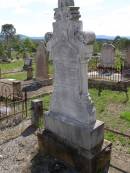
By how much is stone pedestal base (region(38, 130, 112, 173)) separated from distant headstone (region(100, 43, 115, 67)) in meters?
12.0

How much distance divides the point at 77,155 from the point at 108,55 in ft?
41.4

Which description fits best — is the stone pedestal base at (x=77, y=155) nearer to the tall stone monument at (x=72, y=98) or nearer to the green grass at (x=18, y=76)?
the tall stone monument at (x=72, y=98)

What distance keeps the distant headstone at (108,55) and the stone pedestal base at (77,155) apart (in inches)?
472

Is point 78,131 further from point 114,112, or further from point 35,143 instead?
point 114,112

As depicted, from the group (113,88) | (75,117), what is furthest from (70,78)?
(113,88)

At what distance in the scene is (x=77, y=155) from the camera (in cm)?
563

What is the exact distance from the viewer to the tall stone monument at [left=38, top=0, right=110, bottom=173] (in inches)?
205

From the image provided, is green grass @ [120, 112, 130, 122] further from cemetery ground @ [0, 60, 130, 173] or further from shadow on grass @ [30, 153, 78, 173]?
shadow on grass @ [30, 153, 78, 173]

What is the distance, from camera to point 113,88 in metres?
12.9

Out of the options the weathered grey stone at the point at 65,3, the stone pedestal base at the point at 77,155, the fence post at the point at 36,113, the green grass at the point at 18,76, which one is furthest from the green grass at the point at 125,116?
the green grass at the point at 18,76

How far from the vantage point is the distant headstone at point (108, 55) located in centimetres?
1733

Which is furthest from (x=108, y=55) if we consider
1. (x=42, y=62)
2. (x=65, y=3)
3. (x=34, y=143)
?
(x=65, y=3)

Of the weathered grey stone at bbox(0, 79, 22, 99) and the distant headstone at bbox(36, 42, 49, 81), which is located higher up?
the distant headstone at bbox(36, 42, 49, 81)

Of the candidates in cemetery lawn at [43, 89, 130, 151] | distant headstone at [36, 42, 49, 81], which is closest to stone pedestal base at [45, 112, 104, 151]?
cemetery lawn at [43, 89, 130, 151]
